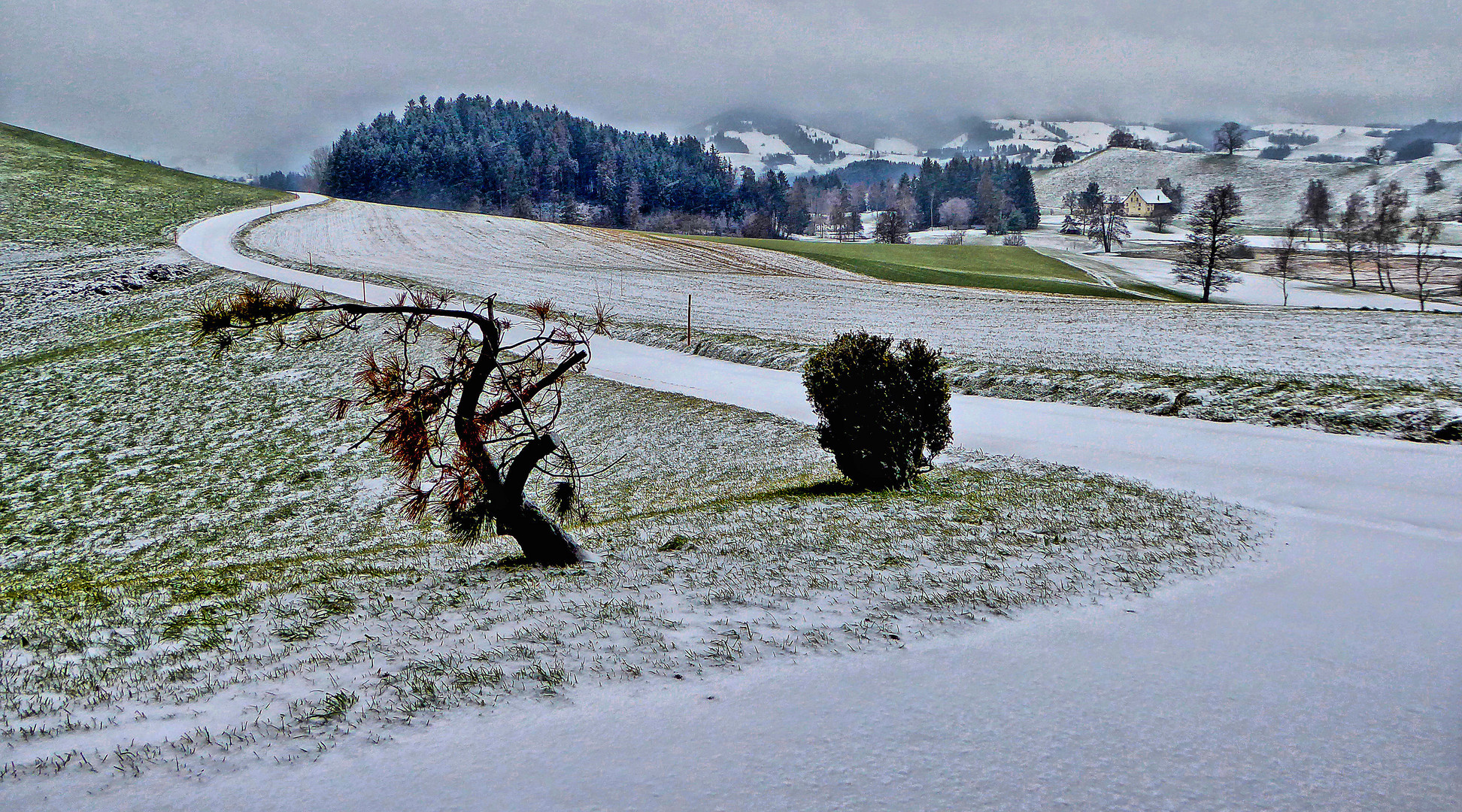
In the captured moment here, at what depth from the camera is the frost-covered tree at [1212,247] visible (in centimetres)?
6462

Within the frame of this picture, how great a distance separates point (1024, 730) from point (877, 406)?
314 inches

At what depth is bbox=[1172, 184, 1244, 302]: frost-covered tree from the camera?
6462 centimetres

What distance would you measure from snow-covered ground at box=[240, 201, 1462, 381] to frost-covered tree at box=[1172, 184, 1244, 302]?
21900 mm

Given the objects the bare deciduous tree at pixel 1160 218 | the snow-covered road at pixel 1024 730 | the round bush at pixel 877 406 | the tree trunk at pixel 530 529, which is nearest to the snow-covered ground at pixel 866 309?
the round bush at pixel 877 406

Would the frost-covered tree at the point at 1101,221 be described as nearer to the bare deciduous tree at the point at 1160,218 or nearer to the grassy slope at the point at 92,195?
the bare deciduous tree at the point at 1160,218

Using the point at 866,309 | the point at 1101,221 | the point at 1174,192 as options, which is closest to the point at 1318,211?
the point at 1101,221

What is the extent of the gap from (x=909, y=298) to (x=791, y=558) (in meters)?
41.1

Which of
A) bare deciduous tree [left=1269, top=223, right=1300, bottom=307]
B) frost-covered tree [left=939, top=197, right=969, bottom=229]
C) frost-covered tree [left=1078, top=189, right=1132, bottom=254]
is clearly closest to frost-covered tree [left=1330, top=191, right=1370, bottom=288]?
bare deciduous tree [left=1269, top=223, right=1300, bottom=307]

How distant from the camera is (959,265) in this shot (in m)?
82.9

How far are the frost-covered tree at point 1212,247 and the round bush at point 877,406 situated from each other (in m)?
62.7

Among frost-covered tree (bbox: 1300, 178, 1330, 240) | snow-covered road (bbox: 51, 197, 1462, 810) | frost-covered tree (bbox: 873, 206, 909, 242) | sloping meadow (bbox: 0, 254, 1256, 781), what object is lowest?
sloping meadow (bbox: 0, 254, 1256, 781)

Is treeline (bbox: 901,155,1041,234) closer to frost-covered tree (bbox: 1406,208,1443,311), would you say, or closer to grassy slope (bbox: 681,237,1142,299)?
grassy slope (bbox: 681,237,1142,299)

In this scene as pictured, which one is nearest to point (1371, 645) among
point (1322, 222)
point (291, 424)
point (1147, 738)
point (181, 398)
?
point (1147, 738)

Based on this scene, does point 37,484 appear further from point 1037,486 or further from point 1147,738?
point 1147,738
